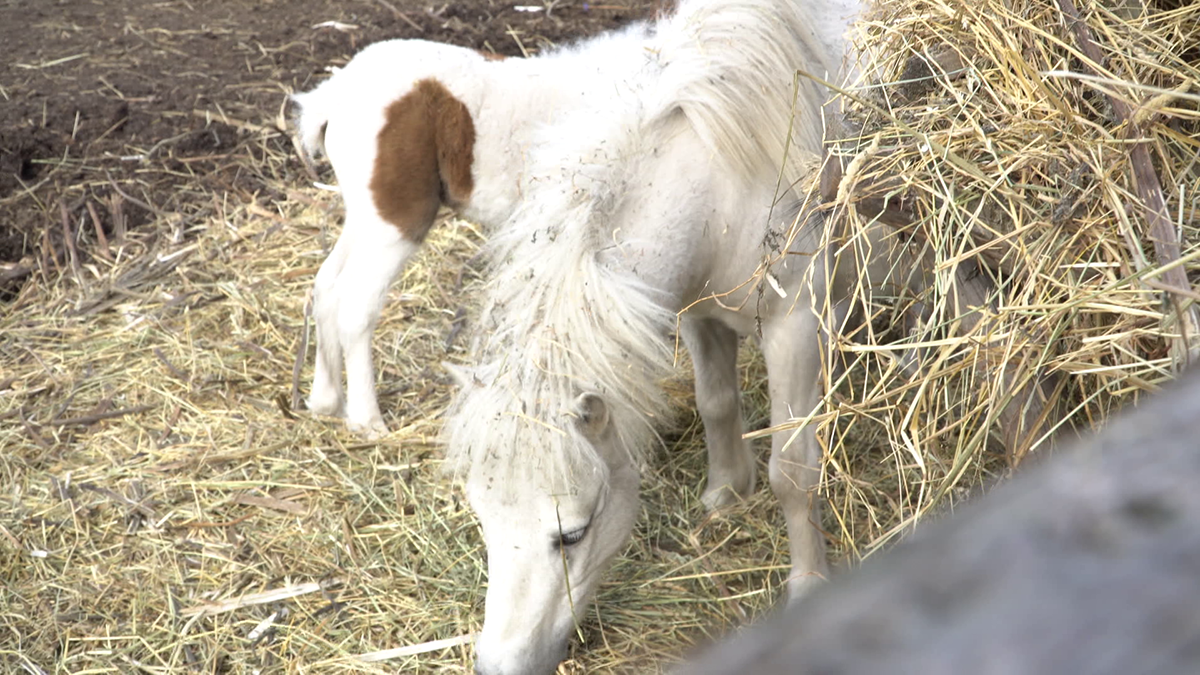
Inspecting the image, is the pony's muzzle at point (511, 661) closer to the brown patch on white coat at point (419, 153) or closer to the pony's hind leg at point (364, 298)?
the pony's hind leg at point (364, 298)

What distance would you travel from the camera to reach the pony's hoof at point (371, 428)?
338cm

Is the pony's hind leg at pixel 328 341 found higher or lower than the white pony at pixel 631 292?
lower

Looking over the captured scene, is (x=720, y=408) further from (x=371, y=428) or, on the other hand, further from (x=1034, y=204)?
(x=1034, y=204)

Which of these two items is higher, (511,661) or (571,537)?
(571,537)

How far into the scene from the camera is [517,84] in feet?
11.0

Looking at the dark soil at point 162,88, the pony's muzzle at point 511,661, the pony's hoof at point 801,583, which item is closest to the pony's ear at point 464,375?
the pony's muzzle at point 511,661

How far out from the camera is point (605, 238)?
2191 millimetres

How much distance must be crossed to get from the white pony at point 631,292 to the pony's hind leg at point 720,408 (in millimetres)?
11

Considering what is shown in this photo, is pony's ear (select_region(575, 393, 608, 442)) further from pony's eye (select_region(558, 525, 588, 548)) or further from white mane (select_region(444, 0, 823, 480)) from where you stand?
pony's eye (select_region(558, 525, 588, 548))

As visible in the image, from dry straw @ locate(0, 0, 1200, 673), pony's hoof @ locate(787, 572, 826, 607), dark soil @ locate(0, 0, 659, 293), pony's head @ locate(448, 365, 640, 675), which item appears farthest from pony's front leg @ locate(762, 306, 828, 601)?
Answer: dark soil @ locate(0, 0, 659, 293)

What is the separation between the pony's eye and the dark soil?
10.2ft

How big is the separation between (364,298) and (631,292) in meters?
1.46

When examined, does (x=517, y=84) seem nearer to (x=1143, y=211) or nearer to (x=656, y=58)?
(x=656, y=58)

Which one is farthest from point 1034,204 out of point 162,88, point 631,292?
point 162,88
